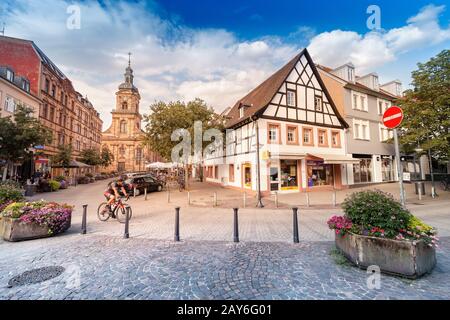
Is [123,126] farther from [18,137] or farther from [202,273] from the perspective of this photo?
[202,273]

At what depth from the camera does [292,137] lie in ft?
58.1

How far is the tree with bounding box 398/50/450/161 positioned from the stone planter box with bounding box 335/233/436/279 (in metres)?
14.7

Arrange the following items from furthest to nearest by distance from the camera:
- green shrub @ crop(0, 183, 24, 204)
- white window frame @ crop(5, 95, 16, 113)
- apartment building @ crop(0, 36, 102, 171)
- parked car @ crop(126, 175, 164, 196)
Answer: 1. apartment building @ crop(0, 36, 102, 171)
2. white window frame @ crop(5, 95, 16, 113)
3. parked car @ crop(126, 175, 164, 196)
4. green shrub @ crop(0, 183, 24, 204)

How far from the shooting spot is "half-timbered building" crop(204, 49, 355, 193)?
54.0ft

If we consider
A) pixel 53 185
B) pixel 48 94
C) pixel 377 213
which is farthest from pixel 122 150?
pixel 377 213

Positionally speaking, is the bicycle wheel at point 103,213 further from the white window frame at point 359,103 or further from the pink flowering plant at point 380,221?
the white window frame at point 359,103

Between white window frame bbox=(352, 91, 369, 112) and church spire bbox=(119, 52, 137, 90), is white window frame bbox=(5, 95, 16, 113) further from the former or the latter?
church spire bbox=(119, 52, 137, 90)

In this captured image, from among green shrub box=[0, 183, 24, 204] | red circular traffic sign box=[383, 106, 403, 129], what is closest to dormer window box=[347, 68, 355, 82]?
red circular traffic sign box=[383, 106, 403, 129]

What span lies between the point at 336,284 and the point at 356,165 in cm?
2102

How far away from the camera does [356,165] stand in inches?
822

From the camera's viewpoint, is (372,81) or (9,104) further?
(372,81)

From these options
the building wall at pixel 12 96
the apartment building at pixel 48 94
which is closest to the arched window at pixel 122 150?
the apartment building at pixel 48 94

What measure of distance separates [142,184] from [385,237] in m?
17.9
